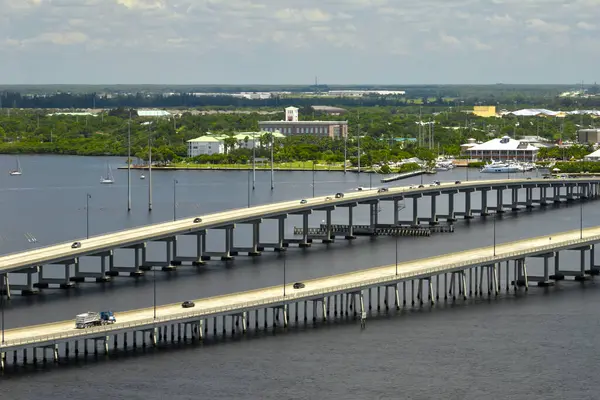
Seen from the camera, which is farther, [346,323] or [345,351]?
[346,323]

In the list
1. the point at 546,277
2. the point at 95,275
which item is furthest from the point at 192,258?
the point at 546,277

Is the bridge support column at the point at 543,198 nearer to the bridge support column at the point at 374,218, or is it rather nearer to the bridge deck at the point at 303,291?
the bridge support column at the point at 374,218

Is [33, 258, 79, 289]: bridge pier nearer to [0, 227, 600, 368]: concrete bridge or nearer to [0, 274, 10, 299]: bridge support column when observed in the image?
[0, 274, 10, 299]: bridge support column

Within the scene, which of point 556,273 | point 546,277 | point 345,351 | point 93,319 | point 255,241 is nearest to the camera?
point 345,351

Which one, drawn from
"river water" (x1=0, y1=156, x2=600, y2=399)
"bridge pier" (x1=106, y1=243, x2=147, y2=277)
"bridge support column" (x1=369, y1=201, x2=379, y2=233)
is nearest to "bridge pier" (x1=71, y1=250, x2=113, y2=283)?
"river water" (x1=0, y1=156, x2=600, y2=399)

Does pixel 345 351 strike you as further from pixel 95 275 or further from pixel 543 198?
pixel 543 198

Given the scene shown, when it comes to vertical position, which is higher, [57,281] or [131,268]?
[131,268]

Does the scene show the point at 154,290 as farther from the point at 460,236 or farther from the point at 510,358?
the point at 460,236

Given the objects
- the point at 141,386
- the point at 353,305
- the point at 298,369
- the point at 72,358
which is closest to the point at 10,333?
the point at 72,358
